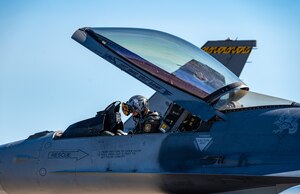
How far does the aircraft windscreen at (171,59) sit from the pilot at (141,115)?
77cm

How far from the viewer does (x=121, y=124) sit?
37.1 ft

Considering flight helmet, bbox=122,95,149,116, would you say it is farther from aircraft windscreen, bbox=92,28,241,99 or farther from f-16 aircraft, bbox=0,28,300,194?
aircraft windscreen, bbox=92,28,241,99

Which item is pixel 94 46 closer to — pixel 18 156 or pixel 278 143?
pixel 18 156

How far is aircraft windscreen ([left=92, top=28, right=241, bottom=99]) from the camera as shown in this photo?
33.7 feet

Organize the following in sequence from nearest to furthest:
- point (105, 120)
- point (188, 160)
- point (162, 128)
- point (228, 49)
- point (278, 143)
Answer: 1. point (278, 143)
2. point (188, 160)
3. point (162, 128)
4. point (105, 120)
5. point (228, 49)

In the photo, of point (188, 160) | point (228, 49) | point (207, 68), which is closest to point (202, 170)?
point (188, 160)

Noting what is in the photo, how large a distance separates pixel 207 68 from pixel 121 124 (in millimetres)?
1774

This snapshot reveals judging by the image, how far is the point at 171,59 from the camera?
34.4 feet

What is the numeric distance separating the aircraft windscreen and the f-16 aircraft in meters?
0.02

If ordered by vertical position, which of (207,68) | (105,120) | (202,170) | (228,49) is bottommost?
(202,170)

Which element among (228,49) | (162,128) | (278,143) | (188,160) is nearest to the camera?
(278,143)

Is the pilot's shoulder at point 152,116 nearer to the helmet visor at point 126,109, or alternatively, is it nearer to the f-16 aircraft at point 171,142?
the f-16 aircraft at point 171,142

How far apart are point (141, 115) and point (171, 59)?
1129mm

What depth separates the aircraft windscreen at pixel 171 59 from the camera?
33.7 feet
